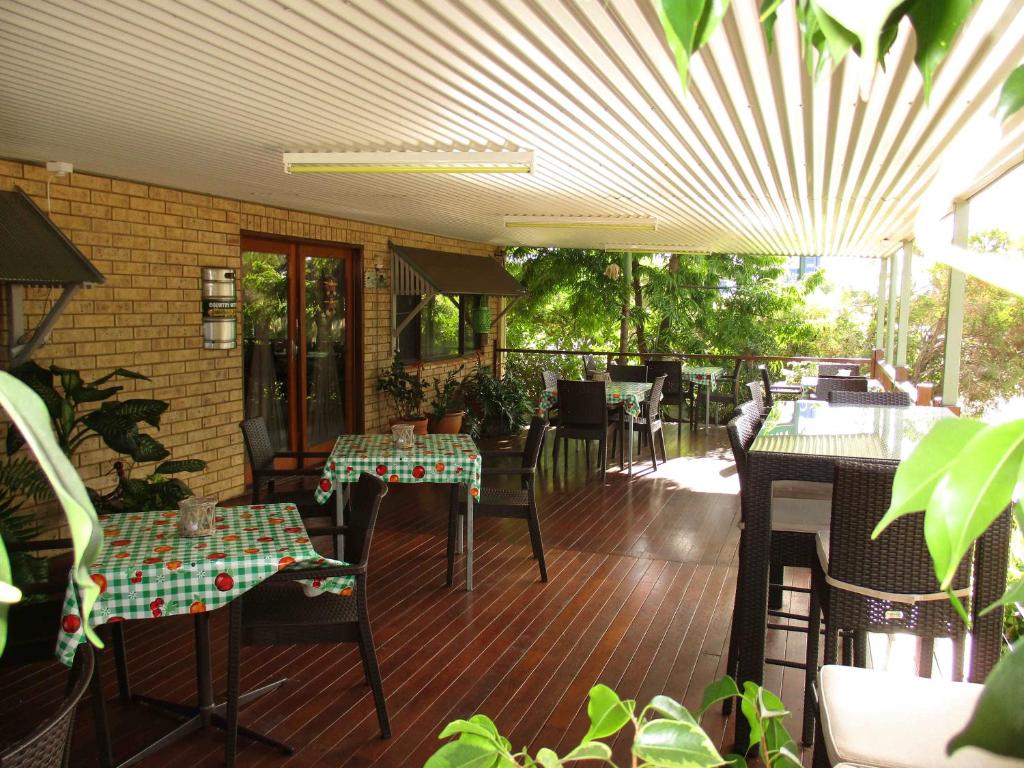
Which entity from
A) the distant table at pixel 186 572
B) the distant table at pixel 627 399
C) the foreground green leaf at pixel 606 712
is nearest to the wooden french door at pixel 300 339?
the distant table at pixel 627 399

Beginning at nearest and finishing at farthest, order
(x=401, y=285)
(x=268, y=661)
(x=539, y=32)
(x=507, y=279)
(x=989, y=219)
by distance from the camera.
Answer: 1. (x=539, y=32)
2. (x=268, y=661)
3. (x=401, y=285)
4. (x=507, y=279)
5. (x=989, y=219)

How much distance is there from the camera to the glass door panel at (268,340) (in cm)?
718

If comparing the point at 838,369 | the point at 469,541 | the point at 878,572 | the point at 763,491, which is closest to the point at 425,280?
the point at 469,541

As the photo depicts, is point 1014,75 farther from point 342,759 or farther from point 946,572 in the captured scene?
point 342,759

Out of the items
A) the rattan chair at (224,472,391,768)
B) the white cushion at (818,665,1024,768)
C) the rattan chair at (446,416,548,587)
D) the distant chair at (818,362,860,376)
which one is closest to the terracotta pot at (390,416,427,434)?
the rattan chair at (446,416,548,587)

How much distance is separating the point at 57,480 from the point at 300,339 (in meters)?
7.70

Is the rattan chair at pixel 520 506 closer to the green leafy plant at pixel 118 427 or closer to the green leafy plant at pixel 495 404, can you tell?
the green leafy plant at pixel 118 427

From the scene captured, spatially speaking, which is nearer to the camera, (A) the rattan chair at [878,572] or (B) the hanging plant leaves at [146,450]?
(A) the rattan chair at [878,572]

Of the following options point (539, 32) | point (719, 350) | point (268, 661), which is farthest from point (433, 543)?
point (719, 350)

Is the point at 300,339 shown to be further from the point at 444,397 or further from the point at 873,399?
the point at 873,399

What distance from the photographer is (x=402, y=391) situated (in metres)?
8.99

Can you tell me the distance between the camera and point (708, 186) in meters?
5.89

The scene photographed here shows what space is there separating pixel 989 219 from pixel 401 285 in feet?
32.0

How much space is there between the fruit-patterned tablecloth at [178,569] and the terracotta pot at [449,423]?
610 centimetres
